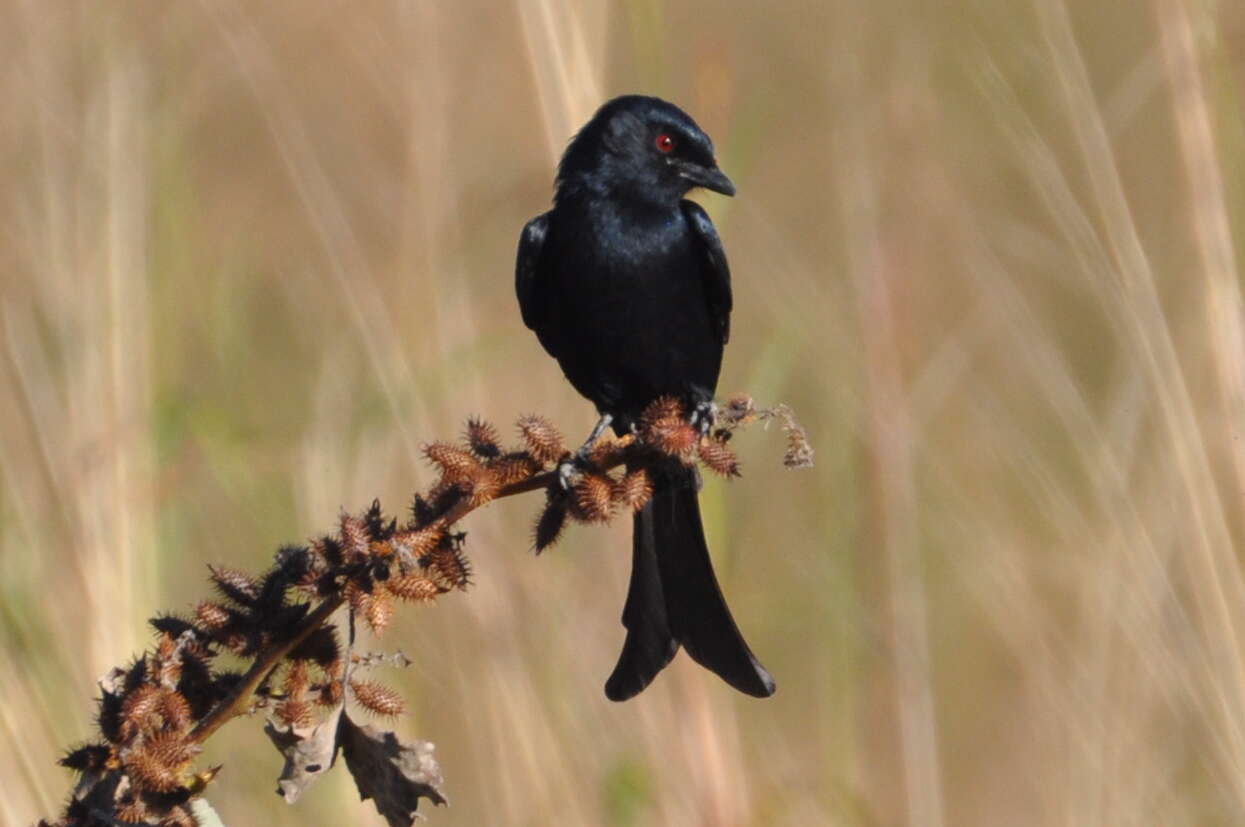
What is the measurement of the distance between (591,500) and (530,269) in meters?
1.91

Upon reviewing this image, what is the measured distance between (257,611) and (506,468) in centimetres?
33

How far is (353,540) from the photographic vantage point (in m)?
1.58

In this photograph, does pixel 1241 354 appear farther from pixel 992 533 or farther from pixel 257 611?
pixel 257 611

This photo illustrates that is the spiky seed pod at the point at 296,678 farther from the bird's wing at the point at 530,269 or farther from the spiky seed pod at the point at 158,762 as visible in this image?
the bird's wing at the point at 530,269

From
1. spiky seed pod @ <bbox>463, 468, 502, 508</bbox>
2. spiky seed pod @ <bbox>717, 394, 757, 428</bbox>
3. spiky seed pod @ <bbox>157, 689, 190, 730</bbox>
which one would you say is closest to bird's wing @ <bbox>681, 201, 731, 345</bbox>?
spiky seed pod @ <bbox>717, 394, 757, 428</bbox>

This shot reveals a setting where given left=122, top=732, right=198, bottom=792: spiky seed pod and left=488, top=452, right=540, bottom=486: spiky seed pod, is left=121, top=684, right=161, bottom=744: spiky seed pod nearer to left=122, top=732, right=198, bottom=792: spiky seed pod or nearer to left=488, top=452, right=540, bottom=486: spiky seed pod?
left=122, top=732, right=198, bottom=792: spiky seed pod

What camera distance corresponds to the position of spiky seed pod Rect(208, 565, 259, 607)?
156 cm

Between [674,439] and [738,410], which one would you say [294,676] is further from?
[738,410]

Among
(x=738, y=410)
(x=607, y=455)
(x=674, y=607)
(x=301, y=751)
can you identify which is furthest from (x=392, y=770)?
(x=674, y=607)

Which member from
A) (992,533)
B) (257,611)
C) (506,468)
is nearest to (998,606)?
(992,533)

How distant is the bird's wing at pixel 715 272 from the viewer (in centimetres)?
357

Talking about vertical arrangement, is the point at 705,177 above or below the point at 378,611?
above

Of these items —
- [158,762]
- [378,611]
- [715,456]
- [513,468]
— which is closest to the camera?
[158,762]

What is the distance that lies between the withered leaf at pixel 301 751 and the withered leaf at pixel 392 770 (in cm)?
4
